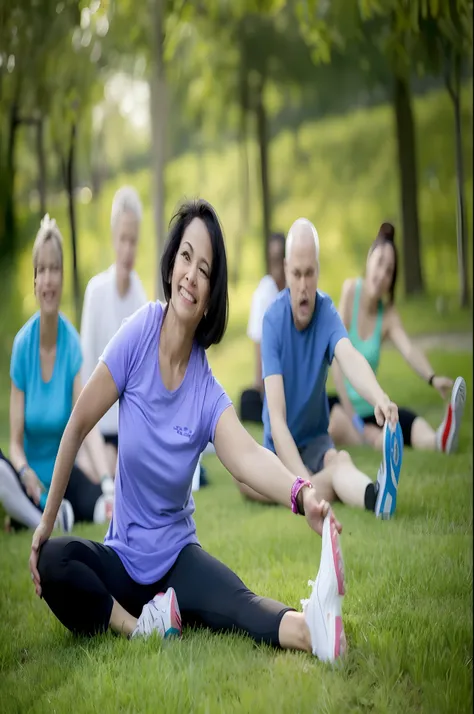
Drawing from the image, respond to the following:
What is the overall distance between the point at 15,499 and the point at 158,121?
319cm

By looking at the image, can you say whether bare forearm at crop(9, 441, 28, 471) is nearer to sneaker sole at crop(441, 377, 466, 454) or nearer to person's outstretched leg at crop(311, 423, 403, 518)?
person's outstretched leg at crop(311, 423, 403, 518)

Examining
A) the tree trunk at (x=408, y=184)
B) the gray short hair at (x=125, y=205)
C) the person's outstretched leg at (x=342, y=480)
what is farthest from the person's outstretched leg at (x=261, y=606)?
the tree trunk at (x=408, y=184)

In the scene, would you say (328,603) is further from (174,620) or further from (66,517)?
(66,517)

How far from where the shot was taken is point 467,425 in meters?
3.94

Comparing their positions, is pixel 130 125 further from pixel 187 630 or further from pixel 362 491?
pixel 187 630

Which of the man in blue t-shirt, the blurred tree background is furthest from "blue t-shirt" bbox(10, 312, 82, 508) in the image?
the blurred tree background

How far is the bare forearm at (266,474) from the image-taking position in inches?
74.7

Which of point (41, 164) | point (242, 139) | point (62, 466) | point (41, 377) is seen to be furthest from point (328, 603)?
point (242, 139)

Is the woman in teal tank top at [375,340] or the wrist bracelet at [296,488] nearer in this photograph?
the wrist bracelet at [296,488]

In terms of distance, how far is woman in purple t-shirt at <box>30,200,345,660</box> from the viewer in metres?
1.95

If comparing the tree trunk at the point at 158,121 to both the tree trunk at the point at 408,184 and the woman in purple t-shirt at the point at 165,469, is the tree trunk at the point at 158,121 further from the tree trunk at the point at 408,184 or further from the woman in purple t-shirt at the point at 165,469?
the woman in purple t-shirt at the point at 165,469

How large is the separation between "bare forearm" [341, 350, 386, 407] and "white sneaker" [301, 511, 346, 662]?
598mm

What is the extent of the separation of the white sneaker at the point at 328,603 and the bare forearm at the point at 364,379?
0.60 m

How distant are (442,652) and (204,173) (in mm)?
4924
